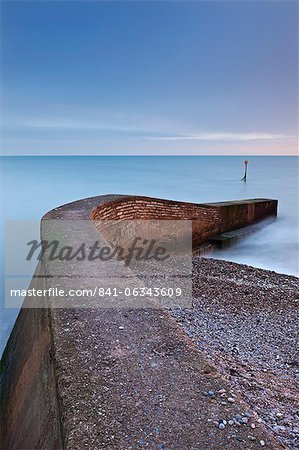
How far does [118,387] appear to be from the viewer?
1.28 metres

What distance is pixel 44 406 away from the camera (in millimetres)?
1642

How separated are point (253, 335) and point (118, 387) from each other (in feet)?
6.01

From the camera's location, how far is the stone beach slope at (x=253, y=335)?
5.33 feet

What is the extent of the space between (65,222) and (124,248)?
1.20 m

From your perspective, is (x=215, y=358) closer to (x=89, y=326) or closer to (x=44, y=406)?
(x=89, y=326)

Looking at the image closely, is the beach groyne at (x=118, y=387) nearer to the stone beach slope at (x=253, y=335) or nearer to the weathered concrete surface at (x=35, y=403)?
the weathered concrete surface at (x=35, y=403)

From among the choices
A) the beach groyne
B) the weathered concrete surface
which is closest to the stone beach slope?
the beach groyne

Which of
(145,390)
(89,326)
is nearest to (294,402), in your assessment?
(145,390)

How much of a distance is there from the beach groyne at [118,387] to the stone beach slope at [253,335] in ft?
0.38

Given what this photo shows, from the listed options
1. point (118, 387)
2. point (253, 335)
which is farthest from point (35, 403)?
point (253, 335)

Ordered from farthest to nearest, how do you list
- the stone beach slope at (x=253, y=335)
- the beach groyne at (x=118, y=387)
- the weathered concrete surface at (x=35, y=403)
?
the stone beach slope at (x=253, y=335) < the weathered concrete surface at (x=35, y=403) < the beach groyne at (x=118, y=387)

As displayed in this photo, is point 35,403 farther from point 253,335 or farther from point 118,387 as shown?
point 253,335

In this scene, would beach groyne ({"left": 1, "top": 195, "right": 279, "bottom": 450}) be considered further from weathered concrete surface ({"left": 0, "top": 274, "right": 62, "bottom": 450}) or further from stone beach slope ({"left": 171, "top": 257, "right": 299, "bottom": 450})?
stone beach slope ({"left": 171, "top": 257, "right": 299, "bottom": 450})

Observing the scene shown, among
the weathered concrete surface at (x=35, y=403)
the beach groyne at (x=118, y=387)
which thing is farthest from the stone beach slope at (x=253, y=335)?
the weathered concrete surface at (x=35, y=403)
